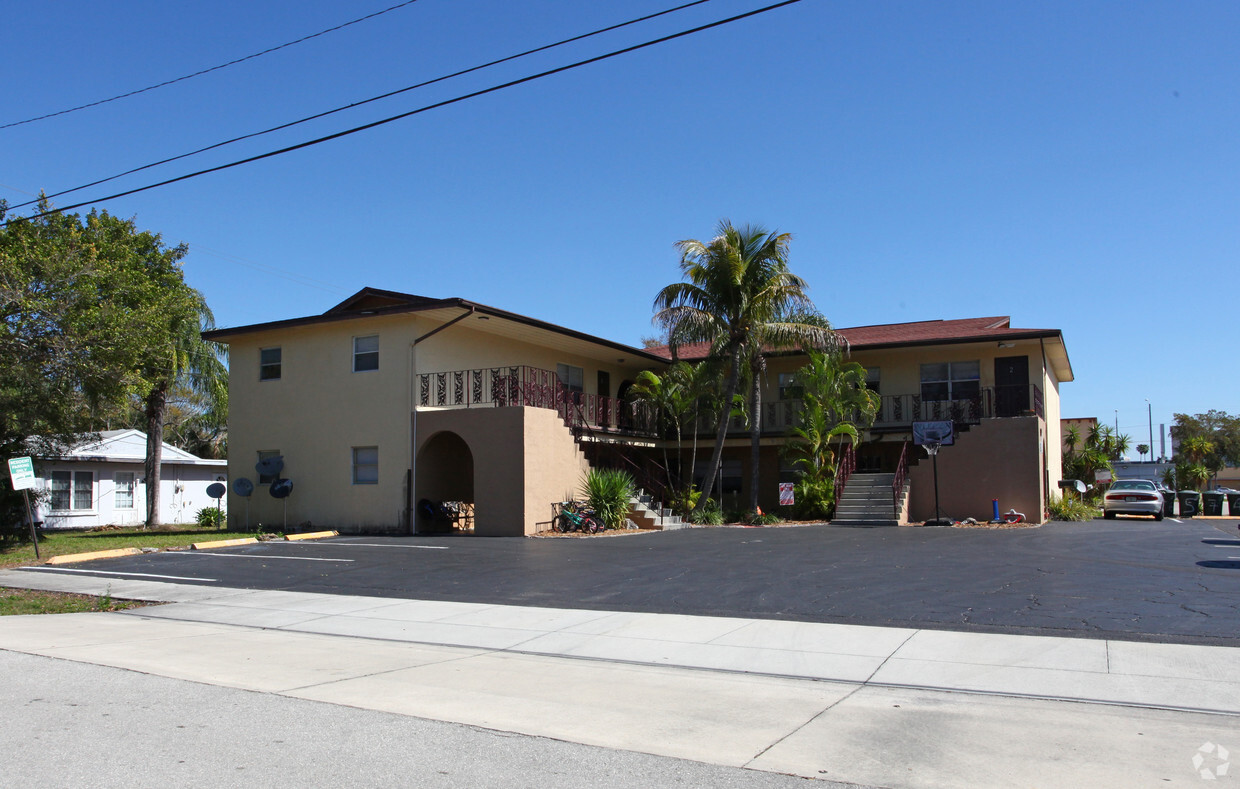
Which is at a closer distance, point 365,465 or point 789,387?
point 365,465

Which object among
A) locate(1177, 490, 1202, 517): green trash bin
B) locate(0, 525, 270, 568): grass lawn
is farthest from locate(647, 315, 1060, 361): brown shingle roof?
locate(0, 525, 270, 568): grass lawn

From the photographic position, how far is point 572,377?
97.9 ft

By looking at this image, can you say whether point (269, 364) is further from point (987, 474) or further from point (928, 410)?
point (987, 474)

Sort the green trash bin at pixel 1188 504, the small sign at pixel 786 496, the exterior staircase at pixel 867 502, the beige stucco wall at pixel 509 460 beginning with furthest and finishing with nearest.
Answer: the green trash bin at pixel 1188 504
the small sign at pixel 786 496
the exterior staircase at pixel 867 502
the beige stucco wall at pixel 509 460

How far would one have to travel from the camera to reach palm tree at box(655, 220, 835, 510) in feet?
81.0

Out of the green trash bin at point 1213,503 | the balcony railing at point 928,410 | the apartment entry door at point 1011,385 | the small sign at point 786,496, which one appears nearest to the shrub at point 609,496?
the small sign at point 786,496

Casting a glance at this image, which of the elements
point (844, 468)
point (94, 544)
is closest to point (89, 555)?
point (94, 544)

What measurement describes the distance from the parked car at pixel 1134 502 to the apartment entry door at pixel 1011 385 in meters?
5.53

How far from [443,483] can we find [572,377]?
6410 mm

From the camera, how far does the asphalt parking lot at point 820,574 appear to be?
34.0 ft

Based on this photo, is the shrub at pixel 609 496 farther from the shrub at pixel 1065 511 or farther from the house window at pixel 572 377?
the shrub at pixel 1065 511

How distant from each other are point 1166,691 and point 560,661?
5071mm

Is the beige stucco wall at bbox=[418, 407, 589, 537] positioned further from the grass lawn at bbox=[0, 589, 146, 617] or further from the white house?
the white house

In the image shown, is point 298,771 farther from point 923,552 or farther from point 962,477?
point 962,477
